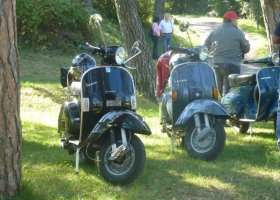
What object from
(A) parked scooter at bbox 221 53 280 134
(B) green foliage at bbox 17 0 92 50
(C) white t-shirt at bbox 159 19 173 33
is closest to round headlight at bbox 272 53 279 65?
(A) parked scooter at bbox 221 53 280 134

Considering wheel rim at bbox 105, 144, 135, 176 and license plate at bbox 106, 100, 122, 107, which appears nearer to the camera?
wheel rim at bbox 105, 144, 135, 176

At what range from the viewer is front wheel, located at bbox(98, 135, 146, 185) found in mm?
5328

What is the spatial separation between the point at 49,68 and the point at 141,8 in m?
12.1

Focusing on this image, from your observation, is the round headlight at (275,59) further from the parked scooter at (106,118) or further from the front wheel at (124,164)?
the front wheel at (124,164)

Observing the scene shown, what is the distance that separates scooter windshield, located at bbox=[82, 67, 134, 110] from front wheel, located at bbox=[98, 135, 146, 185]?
507mm

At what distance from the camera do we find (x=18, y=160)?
15.8 ft

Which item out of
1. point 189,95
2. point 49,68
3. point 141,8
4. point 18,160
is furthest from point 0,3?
point 141,8

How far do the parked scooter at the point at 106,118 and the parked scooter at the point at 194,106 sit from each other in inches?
36.7

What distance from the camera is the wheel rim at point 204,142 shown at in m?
6.35

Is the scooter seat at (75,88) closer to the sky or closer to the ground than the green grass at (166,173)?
closer to the sky

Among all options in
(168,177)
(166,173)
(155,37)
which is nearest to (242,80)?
(166,173)

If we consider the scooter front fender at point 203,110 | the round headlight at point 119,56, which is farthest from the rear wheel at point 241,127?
the round headlight at point 119,56

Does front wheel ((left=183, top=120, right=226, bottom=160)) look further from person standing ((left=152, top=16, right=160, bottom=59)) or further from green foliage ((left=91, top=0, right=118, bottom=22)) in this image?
green foliage ((left=91, top=0, right=118, bottom=22))

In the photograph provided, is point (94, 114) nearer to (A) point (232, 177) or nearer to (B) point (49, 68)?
(A) point (232, 177)
